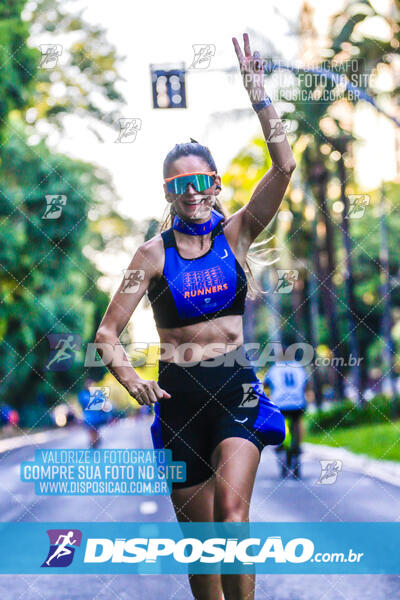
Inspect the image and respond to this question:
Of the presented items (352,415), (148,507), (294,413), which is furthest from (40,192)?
(148,507)

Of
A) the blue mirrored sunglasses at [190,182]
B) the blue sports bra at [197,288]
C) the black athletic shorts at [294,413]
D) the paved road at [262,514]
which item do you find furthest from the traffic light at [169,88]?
the black athletic shorts at [294,413]

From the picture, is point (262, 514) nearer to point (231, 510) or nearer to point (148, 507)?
point (148, 507)

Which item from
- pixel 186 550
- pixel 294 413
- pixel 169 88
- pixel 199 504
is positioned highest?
pixel 169 88

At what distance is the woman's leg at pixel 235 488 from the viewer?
3312 mm

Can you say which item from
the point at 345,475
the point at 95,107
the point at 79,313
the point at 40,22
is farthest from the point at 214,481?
the point at 79,313

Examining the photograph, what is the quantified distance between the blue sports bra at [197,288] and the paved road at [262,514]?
2145 mm

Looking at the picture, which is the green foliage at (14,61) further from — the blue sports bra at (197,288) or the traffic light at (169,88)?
the blue sports bra at (197,288)

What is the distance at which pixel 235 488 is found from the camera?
3312 mm

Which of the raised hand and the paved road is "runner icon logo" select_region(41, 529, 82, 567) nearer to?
the paved road

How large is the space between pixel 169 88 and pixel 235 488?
2.54 meters

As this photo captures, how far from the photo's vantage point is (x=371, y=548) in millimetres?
6715

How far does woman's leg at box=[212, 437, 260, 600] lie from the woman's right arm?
1.34 ft

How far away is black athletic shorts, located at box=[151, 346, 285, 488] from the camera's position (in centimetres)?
349

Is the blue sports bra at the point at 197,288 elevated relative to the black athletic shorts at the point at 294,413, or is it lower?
elevated
